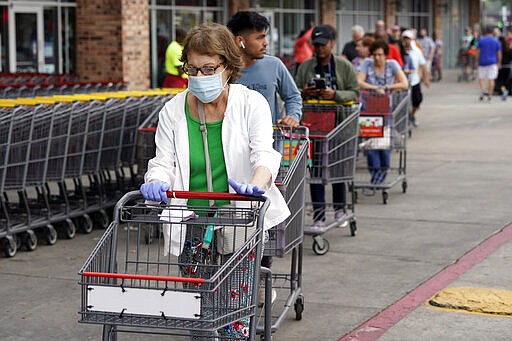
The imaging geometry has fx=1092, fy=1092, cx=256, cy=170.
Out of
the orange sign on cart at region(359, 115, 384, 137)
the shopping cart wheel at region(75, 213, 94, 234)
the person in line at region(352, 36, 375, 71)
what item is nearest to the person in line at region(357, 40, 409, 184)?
the orange sign on cart at region(359, 115, 384, 137)

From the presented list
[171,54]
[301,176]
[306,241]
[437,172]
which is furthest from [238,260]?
[171,54]

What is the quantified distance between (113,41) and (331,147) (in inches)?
449

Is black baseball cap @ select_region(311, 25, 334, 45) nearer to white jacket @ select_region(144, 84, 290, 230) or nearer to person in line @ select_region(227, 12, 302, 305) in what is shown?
person in line @ select_region(227, 12, 302, 305)

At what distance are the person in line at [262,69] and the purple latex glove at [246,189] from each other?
2.53m

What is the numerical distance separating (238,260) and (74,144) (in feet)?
18.9

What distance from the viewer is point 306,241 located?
10070 mm

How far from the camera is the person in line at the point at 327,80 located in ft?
32.4

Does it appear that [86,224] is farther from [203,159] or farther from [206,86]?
[206,86]

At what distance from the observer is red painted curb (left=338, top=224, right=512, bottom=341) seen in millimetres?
6944

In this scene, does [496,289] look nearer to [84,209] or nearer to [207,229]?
[207,229]

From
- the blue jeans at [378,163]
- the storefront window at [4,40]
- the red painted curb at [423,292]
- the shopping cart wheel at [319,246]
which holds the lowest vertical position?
the red painted curb at [423,292]

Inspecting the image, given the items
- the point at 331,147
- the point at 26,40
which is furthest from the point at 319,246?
the point at 26,40

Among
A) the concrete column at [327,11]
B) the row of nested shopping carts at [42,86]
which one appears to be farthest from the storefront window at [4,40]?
the concrete column at [327,11]

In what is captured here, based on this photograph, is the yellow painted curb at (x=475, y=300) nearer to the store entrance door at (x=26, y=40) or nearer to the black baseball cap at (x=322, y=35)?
the black baseball cap at (x=322, y=35)
